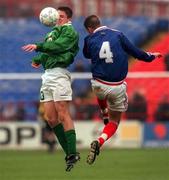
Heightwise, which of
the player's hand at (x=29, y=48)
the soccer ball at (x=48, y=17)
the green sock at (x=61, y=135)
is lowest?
the green sock at (x=61, y=135)

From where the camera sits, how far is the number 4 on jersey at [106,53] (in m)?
12.7

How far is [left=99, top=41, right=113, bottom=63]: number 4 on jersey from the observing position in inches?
501

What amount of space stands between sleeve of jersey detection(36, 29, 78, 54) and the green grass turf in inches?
126

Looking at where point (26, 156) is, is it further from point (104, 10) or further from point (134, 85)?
point (104, 10)

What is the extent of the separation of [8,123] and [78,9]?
287 inches

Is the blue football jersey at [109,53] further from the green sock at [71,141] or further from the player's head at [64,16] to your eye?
the green sock at [71,141]

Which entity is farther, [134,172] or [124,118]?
[124,118]

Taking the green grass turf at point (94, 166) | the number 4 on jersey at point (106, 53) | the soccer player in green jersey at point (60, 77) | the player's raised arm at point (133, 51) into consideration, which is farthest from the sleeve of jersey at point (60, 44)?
the green grass turf at point (94, 166)

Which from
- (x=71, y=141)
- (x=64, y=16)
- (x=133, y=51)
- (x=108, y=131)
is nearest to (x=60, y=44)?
(x=64, y=16)

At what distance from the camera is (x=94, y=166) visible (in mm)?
17922

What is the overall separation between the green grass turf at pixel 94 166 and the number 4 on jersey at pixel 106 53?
9.61ft

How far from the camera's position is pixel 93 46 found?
42.1 feet

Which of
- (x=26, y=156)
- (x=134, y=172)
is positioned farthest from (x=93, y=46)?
(x=26, y=156)

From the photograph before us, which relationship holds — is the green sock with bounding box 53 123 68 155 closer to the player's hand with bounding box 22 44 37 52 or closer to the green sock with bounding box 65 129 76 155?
the green sock with bounding box 65 129 76 155
